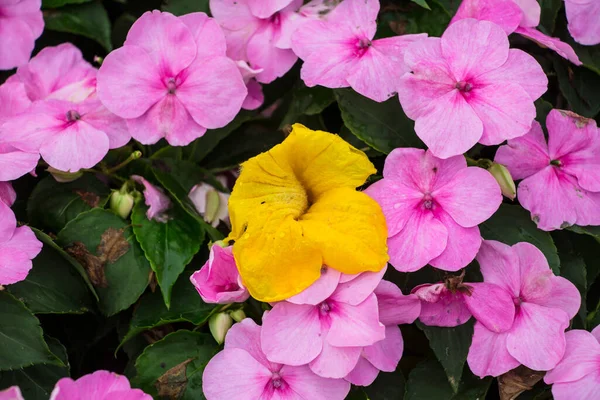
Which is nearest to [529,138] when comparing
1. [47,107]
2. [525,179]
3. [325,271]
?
[525,179]

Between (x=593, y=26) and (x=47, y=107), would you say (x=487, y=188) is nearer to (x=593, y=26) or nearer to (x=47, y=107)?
(x=593, y=26)

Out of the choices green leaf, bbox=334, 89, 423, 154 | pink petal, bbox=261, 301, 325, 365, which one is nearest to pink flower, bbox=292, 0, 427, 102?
green leaf, bbox=334, 89, 423, 154

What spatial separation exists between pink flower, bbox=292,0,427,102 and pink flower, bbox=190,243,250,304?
229 millimetres

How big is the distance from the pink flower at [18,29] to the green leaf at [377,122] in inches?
17.2

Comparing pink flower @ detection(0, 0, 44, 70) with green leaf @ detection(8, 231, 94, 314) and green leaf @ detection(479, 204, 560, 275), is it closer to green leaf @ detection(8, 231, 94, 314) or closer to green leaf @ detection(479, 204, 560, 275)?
green leaf @ detection(8, 231, 94, 314)

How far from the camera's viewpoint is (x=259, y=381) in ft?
2.72

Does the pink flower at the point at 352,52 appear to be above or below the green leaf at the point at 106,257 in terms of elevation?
above

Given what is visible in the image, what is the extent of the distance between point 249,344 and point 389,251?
0.61ft

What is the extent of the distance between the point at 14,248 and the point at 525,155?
23.0 inches

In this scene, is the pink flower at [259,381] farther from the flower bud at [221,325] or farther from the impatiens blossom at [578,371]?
the impatiens blossom at [578,371]

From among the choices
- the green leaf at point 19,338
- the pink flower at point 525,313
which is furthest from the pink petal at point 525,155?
the green leaf at point 19,338

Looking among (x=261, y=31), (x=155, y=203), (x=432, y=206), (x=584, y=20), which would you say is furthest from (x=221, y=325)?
(x=584, y=20)

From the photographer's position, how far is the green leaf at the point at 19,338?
Answer: 32.7 inches

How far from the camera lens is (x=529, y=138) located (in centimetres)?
90
